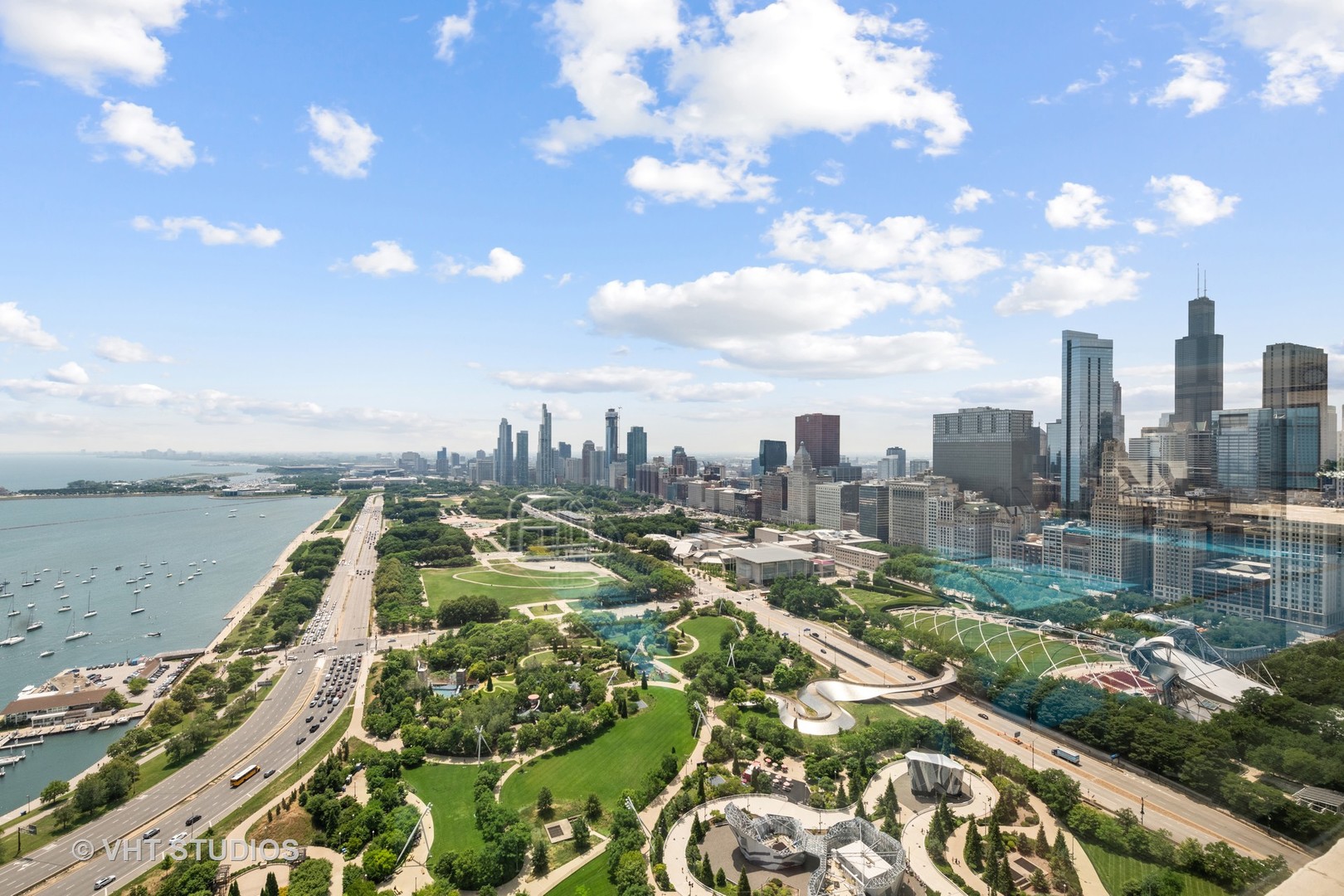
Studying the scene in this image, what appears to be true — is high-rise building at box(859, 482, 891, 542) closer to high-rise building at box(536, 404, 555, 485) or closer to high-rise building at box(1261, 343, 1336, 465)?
high-rise building at box(1261, 343, 1336, 465)

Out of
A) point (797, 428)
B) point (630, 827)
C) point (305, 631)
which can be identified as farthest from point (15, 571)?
point (797, 428)

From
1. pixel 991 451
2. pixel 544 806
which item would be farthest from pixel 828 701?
pixel 991 451

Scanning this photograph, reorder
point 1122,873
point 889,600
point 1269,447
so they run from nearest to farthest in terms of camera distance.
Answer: point 1122,873
point 1269,447
point 889,600

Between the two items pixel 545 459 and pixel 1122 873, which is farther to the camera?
pixel 545 459

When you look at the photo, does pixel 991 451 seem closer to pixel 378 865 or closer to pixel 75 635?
pixel 378 865

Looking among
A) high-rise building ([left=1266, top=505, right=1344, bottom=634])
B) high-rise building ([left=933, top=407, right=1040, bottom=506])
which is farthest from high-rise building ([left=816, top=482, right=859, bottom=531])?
high-rise building ([left=1266, top=505, right=1344, bottom=634])

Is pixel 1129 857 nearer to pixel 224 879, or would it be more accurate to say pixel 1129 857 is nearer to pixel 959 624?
pixel 959 624

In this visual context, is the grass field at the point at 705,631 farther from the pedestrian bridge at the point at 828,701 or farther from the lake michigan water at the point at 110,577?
the lake michigan water at the point at 110,577

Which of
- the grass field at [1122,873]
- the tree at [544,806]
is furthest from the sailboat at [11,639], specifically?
the grass field at [1122,873]
